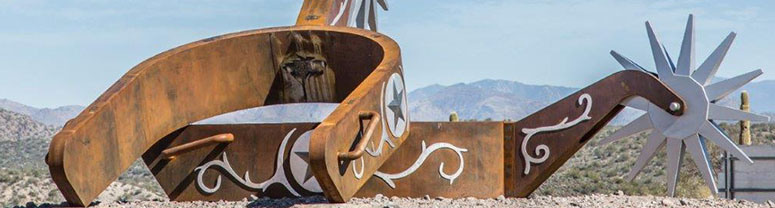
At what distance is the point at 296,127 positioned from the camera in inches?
568

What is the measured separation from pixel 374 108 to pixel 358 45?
7.81ft

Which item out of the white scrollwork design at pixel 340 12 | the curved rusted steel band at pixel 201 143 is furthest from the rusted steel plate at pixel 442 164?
the white scrollwork design at pixel 340 12

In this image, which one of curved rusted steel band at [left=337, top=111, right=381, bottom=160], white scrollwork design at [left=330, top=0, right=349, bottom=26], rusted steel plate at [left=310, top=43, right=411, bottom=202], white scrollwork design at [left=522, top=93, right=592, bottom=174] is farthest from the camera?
white scrollwork design at [left=330, top=0, right=349, bottom=26]

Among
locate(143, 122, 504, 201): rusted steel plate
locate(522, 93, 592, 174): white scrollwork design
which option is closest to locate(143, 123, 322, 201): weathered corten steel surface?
locate(143, 122, 504, 201): rusted steel plate

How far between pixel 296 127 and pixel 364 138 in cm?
288

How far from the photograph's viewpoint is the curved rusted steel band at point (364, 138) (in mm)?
11430

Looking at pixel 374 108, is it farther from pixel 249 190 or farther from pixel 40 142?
pixel 40 142

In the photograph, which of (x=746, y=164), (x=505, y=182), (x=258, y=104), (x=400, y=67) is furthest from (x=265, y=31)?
(x=746, y=164)

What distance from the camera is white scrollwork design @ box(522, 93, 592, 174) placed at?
1420 centimetres

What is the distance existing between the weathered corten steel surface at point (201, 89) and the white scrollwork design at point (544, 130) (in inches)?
71.2

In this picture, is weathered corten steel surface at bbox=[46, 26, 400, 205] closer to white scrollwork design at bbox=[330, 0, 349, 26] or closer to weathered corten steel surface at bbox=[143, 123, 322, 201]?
weathered corten steel surface at bbox=[143, 123, 322, 201]

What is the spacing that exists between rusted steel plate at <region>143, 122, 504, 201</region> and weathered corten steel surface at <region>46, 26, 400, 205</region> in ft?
1.76

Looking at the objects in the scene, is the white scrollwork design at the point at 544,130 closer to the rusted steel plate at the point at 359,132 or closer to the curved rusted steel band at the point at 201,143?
the rusted steel plate at the point at 359,132

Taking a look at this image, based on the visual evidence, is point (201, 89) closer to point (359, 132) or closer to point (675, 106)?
point (359, 132)
